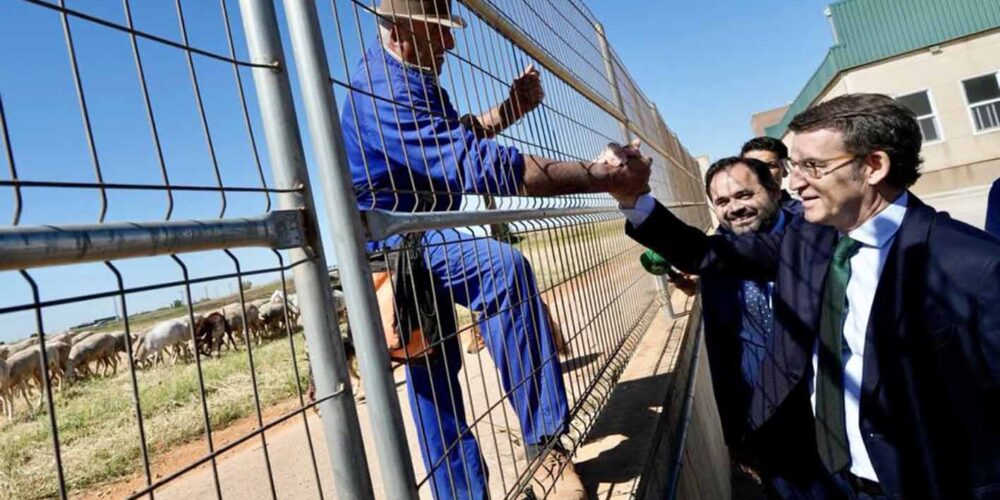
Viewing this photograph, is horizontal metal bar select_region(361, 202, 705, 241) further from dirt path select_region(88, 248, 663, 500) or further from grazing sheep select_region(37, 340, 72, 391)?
grazing sheep select_region(37, 340, 72, 391)

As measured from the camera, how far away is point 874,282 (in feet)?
5.98

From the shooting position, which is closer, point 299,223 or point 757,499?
point 299,223

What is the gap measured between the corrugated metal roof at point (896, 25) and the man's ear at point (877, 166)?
22531 mm

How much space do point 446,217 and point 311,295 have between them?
0.48 m

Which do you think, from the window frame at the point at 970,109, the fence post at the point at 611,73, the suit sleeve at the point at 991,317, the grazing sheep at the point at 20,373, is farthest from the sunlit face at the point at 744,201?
the window frame at the point at 970,109

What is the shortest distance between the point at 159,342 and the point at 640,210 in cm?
1676

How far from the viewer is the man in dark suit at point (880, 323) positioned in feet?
5.18

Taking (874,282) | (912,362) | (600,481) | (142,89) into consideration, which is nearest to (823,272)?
(874,282)

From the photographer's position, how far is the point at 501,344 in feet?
6.40

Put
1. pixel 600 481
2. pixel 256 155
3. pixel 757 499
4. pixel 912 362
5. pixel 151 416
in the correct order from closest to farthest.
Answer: pixel 256 155 → pixel 912 362 → pixel 600 481 → pixel 757 499 → pixel 151 416

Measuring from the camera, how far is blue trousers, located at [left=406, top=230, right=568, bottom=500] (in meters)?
1.94

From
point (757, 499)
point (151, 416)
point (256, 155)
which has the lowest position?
point (757, 499)

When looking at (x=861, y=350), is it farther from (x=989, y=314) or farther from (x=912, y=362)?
(x=989, y=314)

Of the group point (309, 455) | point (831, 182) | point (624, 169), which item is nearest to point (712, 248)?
point (624, 169)
